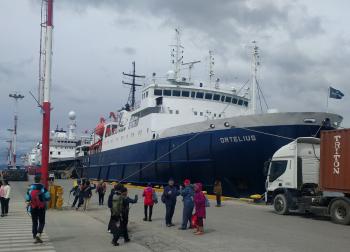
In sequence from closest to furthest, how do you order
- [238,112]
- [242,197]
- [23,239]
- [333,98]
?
[23,239], [333,98], [242,197], [238,112]

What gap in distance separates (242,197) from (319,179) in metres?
8.79

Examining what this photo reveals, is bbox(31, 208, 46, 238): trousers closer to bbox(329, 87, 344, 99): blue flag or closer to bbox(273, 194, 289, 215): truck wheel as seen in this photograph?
bbox(273, 194, 289, 215): truck wheel

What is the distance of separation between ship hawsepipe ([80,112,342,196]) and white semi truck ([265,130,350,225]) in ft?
14.4

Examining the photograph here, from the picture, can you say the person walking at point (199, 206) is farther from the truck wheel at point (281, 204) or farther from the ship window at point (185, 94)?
the ship window at point (185, 94)

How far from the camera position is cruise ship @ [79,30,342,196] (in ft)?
72.9

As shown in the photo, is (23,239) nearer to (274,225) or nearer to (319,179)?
(274,225)

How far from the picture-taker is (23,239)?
10.7 m

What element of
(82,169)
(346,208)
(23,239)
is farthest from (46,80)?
(82,169)

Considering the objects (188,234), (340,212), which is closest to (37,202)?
(188,234)

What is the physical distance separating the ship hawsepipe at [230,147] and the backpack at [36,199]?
46.6 feet

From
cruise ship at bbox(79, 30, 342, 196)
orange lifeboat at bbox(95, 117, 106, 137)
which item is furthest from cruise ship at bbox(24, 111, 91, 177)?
cruise ship at bbox(79, 30, 342, 196)

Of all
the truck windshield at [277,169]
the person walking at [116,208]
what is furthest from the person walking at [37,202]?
the truck windshield at [277,169]

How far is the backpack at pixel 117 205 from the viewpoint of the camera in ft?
32.9

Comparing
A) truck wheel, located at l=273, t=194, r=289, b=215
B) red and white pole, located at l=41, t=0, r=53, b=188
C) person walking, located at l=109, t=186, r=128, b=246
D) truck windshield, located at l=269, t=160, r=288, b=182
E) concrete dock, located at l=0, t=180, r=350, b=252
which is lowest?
concrete dock, located at l=0, t=180, r=350, b=252
